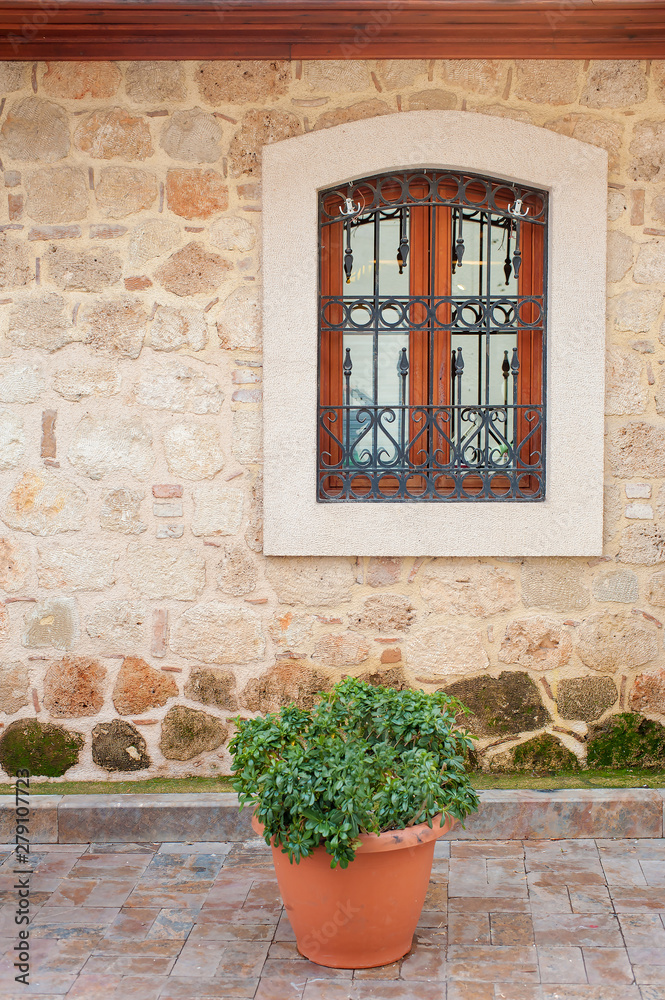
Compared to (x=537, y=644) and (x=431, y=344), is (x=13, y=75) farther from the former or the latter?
(x=537, y=644)

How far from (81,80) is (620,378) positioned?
2.75 metres

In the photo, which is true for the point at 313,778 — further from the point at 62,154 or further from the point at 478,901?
the point at 62,154

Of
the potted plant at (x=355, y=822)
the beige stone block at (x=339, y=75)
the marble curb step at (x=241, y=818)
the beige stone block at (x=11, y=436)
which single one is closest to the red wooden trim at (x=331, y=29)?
the beige stone block at (x=339, y=75)

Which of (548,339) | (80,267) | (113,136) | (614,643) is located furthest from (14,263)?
(614,643)

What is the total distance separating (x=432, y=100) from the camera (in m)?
3.78

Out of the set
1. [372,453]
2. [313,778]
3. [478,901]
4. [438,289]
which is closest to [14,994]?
[313,778]

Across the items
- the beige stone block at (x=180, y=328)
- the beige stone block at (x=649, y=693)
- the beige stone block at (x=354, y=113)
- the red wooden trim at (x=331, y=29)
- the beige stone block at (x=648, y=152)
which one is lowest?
the beige stone block at (x=649, y=693)

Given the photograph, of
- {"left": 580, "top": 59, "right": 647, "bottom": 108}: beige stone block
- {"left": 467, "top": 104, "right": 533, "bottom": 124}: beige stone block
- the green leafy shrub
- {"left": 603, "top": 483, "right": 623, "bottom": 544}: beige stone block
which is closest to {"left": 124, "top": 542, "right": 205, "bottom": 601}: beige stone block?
the green leafy shrub

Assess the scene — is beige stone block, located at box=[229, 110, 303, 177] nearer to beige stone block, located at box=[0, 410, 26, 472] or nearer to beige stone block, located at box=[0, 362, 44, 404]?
beige stone block, located at box=[0, 362, 44, 404]

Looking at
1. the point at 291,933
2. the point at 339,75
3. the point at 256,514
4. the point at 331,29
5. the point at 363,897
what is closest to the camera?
the point at 363,897

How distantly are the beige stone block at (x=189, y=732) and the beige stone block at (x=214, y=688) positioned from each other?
0.06 meters

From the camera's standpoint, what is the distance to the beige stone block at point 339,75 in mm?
3775

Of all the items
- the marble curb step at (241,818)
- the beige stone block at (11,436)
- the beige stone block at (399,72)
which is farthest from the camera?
the beige stone block at (11,436)

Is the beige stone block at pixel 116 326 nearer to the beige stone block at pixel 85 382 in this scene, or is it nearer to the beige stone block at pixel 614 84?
the beige stone block at pixel 85 382
